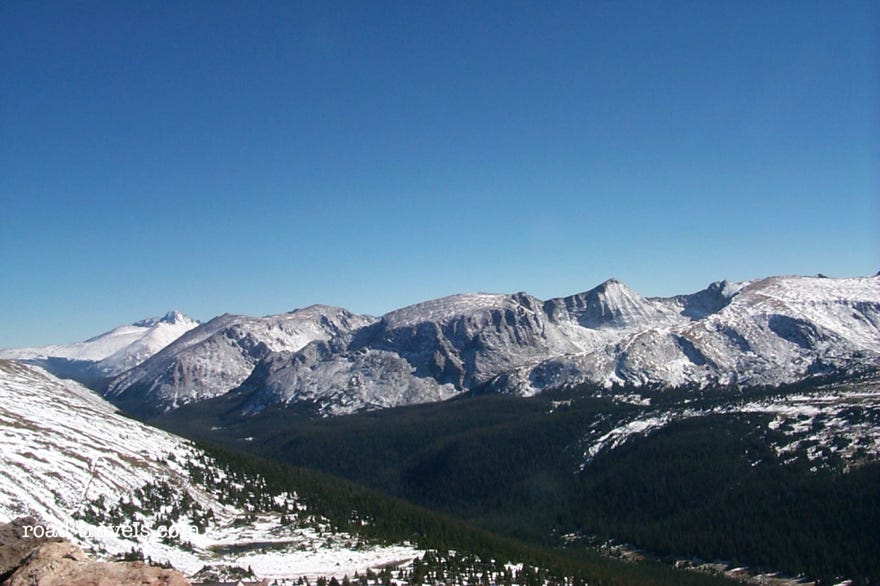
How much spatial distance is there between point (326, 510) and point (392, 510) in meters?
22.3

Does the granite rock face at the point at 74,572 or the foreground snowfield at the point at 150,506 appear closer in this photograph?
the granite rock face at the point at 74,572

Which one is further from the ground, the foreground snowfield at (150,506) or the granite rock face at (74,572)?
the granite rock face at (74,572)

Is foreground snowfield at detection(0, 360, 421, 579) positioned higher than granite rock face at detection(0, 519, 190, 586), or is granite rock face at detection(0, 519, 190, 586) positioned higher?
granite rock face at detection(0, 519, 190, 586)

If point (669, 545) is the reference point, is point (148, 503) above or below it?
above

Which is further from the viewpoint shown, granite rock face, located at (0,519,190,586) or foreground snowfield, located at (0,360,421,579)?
foreground snowfield, located at (0,360,421,579)

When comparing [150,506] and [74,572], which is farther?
[150,506]

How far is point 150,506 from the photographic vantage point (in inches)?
4727

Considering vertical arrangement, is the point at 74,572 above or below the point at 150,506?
above

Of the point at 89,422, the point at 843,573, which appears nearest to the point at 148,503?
the point at 89,422

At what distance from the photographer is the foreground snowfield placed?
101 meters

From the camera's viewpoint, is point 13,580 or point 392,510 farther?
point 392,510

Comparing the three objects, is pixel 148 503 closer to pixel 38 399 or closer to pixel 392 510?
pixel 392 510

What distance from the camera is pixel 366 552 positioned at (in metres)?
115

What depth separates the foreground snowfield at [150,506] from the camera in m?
101
